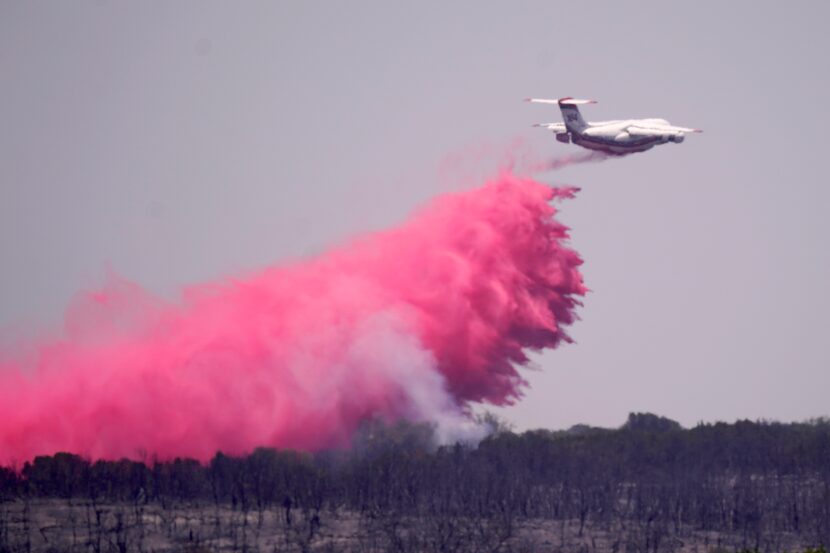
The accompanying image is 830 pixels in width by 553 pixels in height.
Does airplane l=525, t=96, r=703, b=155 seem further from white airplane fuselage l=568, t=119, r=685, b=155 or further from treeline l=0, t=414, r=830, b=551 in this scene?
treeline l=0, t=414, r=830, b=551

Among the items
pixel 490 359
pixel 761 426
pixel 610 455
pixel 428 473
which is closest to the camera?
pixel 490 359

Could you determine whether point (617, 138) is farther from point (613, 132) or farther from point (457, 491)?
point (457, 491)

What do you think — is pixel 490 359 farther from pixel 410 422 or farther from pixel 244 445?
pixel 244 445

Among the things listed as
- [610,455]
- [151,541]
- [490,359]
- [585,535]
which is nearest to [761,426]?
[610,455]

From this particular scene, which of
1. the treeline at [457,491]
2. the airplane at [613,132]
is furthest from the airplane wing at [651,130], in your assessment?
the treeline at [457,491]

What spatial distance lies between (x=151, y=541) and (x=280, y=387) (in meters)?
10.3

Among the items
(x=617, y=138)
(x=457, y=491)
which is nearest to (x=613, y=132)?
(x=617, y=138)

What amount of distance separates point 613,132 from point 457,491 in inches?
849

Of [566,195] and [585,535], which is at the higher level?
[566,195]

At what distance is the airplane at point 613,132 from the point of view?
309ft

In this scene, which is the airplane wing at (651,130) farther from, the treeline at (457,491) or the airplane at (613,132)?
the treeline at (457,491)

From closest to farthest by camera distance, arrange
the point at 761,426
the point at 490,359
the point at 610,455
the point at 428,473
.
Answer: the point at 490,359
the point at 428,473
the point at 610,455
the point at 761,426

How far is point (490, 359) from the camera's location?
94.6 m

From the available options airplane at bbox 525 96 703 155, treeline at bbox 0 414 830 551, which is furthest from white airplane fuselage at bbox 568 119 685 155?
treeline at bbox 0 414 830 551
